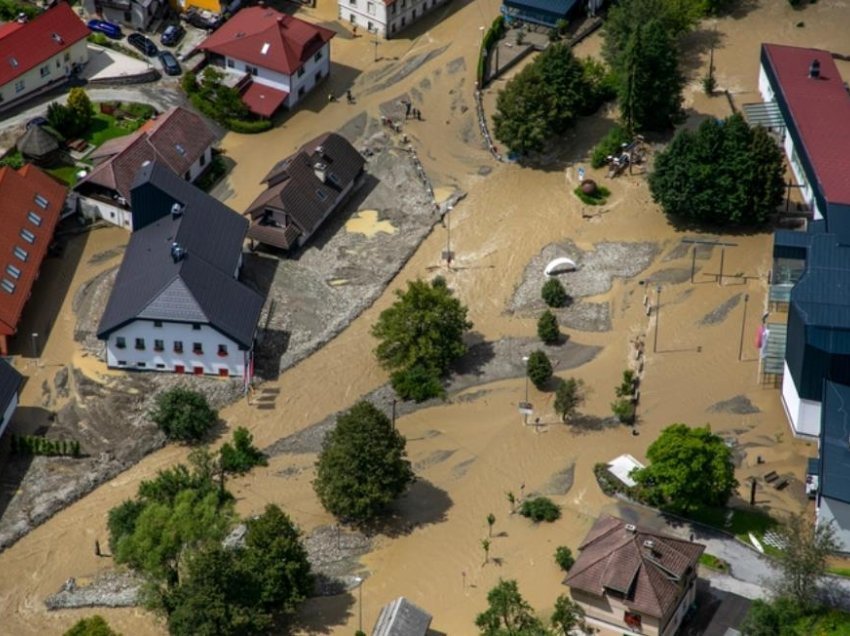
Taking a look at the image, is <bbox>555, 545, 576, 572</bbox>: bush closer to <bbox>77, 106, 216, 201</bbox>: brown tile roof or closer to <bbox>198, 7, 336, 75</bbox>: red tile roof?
<bbox>77, 106, 216, 201</bbox>: brown tile roof

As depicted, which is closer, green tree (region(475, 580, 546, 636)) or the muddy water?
green tree (region(475, 580, 546, 636))

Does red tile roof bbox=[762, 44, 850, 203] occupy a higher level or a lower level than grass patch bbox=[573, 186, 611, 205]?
higher

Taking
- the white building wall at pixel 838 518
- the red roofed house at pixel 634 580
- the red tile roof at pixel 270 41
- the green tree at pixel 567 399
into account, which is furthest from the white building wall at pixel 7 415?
the white building wall at pixel 838 518

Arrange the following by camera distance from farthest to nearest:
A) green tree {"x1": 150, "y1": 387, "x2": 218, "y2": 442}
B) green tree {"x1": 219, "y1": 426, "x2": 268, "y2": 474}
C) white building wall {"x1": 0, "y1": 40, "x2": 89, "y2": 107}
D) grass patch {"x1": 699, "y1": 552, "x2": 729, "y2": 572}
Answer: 1. white building wall {"x1": 0, "y1": 40, "x2": 89, "y2": 107}
2. green tree {"x1": 150, "y1": 387, "x2": 218, "y2": 442}
3. green tree {"x1": 219, "y1": 426, "x2": 268, "y2": 474}
4. grass patch {"x1": 699, "y1": 552, "x2": 729, "y2": 572}

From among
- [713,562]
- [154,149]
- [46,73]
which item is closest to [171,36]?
[46,73]

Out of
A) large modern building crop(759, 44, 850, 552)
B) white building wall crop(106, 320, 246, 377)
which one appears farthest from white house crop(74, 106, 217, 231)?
large modern building crop(759, 44, 850, 552)

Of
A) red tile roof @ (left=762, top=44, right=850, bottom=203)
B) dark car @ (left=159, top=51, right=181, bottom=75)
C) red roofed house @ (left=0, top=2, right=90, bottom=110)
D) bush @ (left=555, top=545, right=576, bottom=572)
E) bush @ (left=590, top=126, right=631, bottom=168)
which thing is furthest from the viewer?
dark car @ (left=159, top=51, right=181, bottom=75)

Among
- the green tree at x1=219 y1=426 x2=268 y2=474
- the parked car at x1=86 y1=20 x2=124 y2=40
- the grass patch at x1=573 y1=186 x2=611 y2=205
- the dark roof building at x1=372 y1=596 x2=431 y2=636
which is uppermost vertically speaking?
the parked car at x1=86 y1=20 x2=124 y2=40
